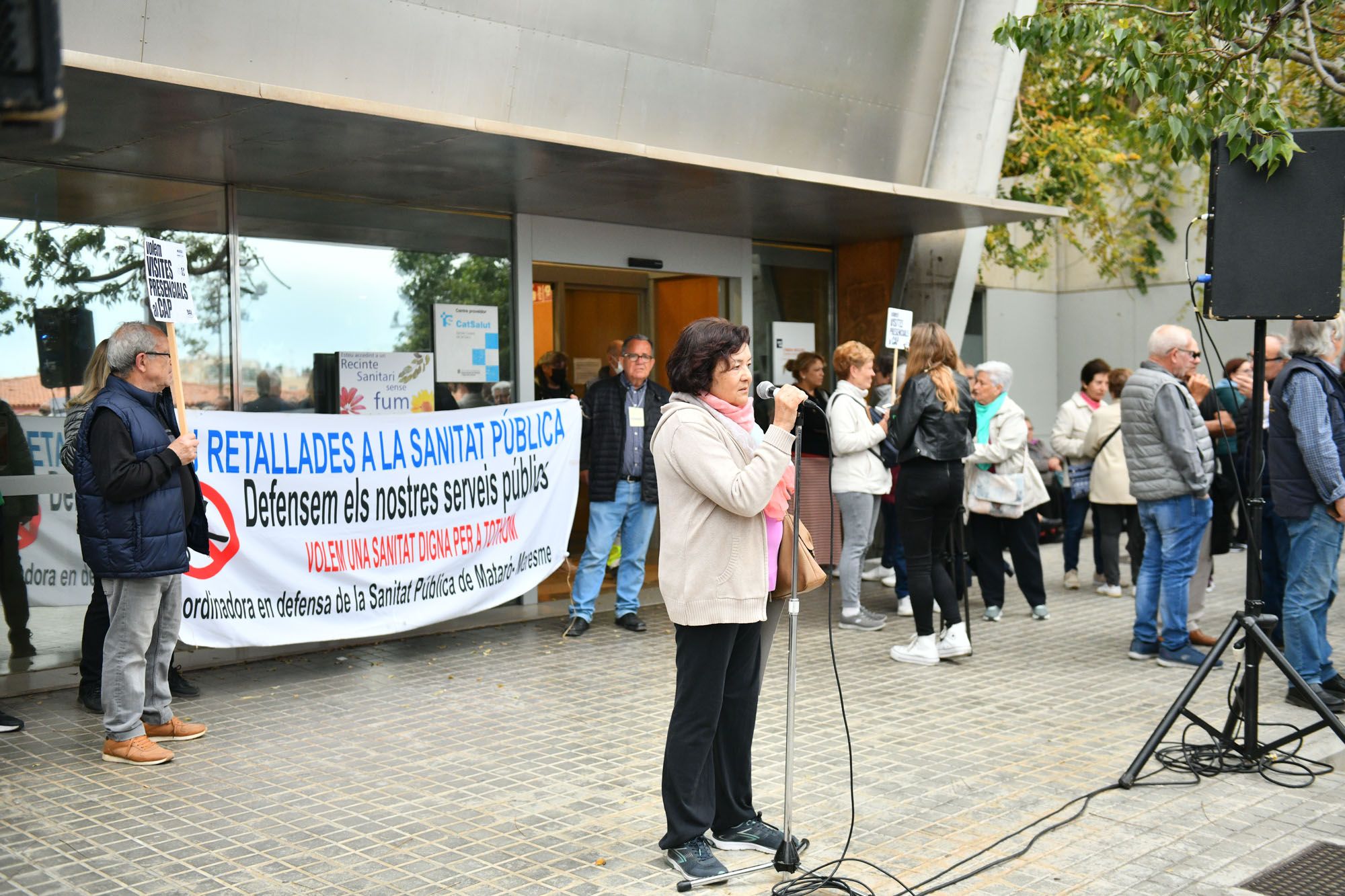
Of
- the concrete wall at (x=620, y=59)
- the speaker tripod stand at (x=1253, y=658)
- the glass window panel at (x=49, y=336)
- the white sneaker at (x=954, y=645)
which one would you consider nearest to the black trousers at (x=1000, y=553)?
the white sneaker at (x=954, y=645)

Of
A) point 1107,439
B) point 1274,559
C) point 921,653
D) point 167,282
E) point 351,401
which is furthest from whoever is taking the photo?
point 1107,439

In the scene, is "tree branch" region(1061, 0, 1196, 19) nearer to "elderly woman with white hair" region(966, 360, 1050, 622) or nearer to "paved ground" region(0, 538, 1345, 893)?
"elderly woman with white hair" region(966, 360, 1050, 622)

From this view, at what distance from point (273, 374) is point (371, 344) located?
0.84m

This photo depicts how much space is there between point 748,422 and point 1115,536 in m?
7.50

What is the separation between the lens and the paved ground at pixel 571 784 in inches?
Result: 184

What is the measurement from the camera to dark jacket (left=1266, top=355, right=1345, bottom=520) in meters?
6.91

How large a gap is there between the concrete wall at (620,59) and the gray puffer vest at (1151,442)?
4252mm

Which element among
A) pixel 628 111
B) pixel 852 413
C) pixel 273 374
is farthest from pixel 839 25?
pixel 273 374

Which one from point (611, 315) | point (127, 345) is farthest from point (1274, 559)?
point (127, 345)

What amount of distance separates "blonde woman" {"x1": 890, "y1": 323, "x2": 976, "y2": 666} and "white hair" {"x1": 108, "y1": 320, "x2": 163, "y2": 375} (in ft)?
15.1

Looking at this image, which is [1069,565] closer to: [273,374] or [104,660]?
[273,374]

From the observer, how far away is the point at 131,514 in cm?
612

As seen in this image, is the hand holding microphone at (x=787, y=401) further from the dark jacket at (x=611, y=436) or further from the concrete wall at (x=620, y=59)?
the dark jacket at (x=611, y=436)

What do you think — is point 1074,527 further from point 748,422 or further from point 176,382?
point 176,382
